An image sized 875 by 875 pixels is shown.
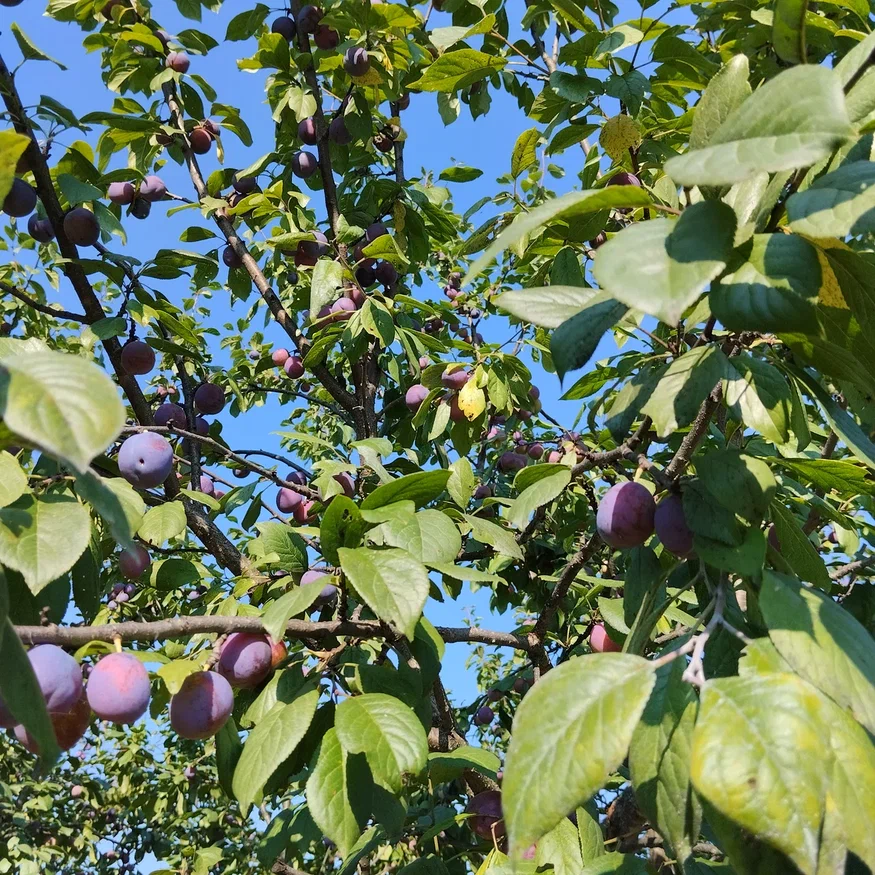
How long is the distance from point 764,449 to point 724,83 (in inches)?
42.9

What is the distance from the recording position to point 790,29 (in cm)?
86

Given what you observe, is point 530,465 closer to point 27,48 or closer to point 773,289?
point 773,289

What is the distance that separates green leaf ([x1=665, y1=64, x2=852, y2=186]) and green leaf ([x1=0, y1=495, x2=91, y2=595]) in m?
0.79

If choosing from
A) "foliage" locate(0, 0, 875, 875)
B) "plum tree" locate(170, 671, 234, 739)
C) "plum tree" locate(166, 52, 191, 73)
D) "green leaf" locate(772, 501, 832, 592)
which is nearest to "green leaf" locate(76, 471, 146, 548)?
"foliage" locate(0, 0, 875, 875)

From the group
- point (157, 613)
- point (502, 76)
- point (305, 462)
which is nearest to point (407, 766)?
point (157, 613)

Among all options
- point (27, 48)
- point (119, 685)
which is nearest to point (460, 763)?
point (119, 685)

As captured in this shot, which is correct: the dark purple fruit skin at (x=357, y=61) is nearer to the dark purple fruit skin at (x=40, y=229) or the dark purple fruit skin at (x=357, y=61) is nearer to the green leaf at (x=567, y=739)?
the dark purple fruit skin at (x=40, y=229)

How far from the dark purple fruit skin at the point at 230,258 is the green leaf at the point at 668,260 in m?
2.43

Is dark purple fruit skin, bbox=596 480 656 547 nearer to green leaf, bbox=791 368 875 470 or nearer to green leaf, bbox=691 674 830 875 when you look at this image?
green leaf, bbox=791 368 875 470

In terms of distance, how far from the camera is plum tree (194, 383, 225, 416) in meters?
2.68

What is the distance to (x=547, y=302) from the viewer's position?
36.7 inches

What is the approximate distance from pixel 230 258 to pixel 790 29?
2.41 meters

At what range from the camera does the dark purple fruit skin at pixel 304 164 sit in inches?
110

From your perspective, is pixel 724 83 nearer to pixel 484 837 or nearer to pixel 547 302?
pixel 547 302
